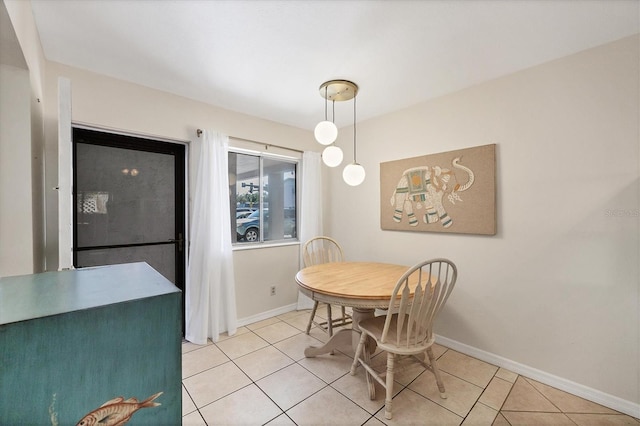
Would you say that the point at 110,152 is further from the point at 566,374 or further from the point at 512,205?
the point at 566,374

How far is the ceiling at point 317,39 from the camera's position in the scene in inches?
59.6

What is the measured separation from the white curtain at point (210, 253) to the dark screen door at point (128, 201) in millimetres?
263

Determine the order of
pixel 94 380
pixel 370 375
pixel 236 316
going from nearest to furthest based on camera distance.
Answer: pixel 94 380, pixel 370 375, pixel 236 316

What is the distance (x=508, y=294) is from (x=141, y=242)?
3275 mm

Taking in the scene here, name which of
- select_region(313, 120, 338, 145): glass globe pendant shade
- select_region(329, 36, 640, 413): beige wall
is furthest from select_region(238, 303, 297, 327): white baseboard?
select_region(313, 120, 338, 145): glass globe pendant shade

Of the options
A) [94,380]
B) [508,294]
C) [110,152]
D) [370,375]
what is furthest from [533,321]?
[110,152]

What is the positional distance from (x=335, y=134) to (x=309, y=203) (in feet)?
5.15

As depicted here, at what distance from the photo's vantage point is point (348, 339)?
2301mm

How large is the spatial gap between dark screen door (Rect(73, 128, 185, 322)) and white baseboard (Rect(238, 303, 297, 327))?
80 cm

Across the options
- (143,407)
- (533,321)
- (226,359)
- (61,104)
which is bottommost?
(226,359)

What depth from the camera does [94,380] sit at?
1.41 feet

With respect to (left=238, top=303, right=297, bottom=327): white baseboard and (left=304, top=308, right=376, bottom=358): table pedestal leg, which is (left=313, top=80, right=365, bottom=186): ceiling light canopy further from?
(left=238, top=303, right=297, bottom=327): white baseboard

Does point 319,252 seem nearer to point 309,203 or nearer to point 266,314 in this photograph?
point 309,203

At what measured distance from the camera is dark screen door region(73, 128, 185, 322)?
89.7 inches
